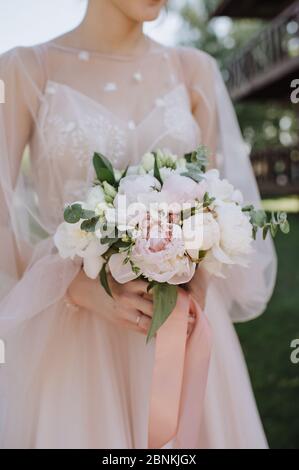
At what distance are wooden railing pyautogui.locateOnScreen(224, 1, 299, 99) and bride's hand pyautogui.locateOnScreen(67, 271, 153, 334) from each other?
6264 millimetres

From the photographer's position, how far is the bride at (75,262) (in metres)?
1.44

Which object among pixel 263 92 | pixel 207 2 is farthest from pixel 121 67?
pixel 207 2

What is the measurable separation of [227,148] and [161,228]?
796mm

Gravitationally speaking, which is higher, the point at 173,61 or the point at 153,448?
the point at 173,61

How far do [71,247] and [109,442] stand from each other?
554 mm

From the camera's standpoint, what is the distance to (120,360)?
1.56m

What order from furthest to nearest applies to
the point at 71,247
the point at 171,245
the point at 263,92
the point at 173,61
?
1. the point at 263,92
2. the point at 173,61
3. the point at 71,247
4. the point at 171,245

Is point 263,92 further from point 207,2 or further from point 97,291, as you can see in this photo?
point 207,2

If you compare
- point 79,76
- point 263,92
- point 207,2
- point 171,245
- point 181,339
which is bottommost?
point 181,339

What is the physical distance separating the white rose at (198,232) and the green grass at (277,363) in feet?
6.99

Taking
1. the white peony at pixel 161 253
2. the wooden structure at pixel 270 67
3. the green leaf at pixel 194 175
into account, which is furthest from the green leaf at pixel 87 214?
the wooden structure at pixel 270 67

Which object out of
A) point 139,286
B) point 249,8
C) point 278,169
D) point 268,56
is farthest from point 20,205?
point 278,169

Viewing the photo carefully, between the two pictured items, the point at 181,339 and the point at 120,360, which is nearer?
the point at 181,339

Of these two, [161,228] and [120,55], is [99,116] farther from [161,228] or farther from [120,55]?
[161,228]
